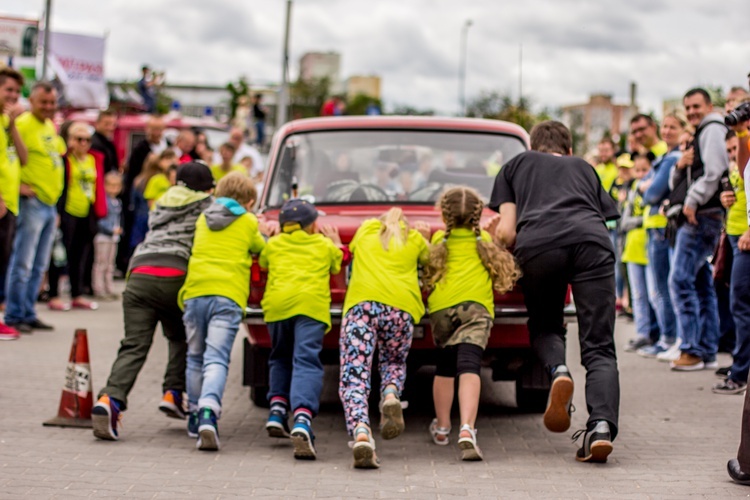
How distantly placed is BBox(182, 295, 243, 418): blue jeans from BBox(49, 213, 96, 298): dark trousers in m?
7.39

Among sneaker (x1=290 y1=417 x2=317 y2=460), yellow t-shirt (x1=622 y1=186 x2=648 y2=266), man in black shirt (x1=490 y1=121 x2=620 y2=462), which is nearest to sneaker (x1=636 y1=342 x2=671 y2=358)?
yellow t-shirt (x1=622 y1=186 x2=648 y2=266)

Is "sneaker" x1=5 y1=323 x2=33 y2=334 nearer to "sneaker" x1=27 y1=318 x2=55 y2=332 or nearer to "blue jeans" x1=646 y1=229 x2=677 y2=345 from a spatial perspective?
"sneaker" x1=27 y1=318 x2=55 y2=332

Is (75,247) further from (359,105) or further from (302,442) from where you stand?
(359,105)

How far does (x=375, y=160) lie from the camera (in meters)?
8.17

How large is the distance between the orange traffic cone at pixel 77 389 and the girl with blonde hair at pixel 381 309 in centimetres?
173

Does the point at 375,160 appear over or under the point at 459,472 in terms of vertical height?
over

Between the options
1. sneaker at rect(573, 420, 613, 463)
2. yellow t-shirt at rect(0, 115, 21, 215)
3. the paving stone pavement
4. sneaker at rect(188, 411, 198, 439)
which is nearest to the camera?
the paving stone pavement

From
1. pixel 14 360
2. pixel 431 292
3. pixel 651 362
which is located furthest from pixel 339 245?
pixel 651 362

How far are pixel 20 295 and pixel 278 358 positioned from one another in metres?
5.64

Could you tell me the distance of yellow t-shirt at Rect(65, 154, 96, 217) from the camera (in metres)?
13.5

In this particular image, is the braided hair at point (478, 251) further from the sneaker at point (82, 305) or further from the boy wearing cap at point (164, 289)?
the sneaker at point (82, 305)

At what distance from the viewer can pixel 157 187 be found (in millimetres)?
15211

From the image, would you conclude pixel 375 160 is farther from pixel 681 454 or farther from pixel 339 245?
pixel 681 454

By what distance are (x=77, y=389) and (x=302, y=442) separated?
1790 mm
